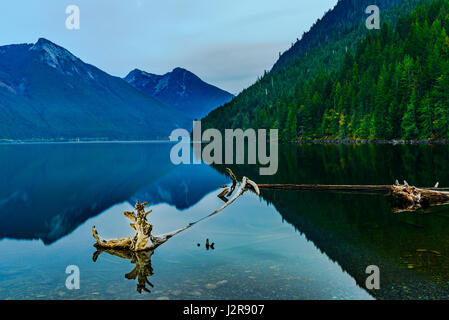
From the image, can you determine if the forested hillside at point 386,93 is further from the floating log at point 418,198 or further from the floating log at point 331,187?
the floating log at point 418,198

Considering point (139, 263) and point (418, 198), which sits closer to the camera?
point (139, 263)

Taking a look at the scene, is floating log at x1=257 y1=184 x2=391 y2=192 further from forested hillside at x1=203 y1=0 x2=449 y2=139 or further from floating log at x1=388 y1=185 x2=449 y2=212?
forested hillside at x1=203 y1=0 x2=449 y2=139

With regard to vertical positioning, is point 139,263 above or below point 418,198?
below

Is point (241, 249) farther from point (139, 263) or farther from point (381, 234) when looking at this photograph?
point (381, 234)

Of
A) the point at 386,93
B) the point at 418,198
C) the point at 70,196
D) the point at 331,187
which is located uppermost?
the point at 386,93

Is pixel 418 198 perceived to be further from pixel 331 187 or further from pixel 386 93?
pixel 386 93

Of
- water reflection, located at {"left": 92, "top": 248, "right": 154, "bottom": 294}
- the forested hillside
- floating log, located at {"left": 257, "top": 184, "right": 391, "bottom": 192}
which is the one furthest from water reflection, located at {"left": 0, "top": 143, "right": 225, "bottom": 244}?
the forested hillside

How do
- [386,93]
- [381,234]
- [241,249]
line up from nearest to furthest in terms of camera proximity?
[241,249] → [381,234] → [386,93]

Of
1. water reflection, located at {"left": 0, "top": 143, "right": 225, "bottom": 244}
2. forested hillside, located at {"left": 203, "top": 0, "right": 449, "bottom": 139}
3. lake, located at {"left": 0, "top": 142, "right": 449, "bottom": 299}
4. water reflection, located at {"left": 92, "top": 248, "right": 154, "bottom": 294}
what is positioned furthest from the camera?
forested hillside, located at {"left": 203, "top": 0, "right": 449, "bottom": 139}

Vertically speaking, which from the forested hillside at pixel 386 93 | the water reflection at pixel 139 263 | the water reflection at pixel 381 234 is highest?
the forested hillside at pixel 386 93

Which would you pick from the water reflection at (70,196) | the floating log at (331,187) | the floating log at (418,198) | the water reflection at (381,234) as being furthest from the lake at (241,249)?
the floating log at (418,198)

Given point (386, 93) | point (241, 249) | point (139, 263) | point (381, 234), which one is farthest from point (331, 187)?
point (386, 93)

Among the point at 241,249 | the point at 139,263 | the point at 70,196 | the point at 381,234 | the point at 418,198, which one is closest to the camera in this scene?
the point at 139,263
